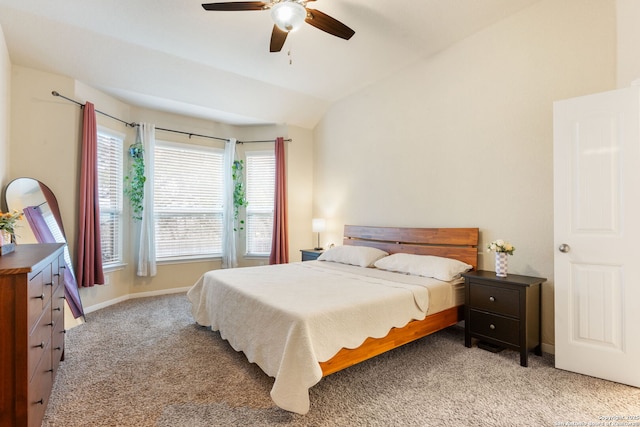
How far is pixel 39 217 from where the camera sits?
10.4 feet

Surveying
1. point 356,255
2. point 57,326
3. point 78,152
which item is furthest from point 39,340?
point 356,255

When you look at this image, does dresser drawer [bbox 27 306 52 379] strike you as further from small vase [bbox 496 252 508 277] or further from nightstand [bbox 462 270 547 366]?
small vase [bbox 496 252 508 277]

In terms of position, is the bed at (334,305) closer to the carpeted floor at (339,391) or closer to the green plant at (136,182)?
the carpeted floor at (339,391)

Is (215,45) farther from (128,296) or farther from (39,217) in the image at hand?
(128,296)

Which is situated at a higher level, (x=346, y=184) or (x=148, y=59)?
(x=148, y=59)

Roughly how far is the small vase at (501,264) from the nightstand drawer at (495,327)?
1.21 ft

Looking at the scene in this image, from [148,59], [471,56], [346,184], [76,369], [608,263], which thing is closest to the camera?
[608,263]

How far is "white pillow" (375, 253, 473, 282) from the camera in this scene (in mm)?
2921

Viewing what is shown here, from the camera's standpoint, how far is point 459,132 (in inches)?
132

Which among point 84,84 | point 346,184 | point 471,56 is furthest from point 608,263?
point 84,84

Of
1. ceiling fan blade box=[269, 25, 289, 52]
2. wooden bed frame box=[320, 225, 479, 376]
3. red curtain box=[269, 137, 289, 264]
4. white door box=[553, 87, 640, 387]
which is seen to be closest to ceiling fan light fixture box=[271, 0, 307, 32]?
ceiling fan blade box=[269, 25, 289, 52]

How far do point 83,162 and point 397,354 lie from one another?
12.9 feet

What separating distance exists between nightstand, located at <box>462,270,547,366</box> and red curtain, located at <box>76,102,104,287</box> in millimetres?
4049

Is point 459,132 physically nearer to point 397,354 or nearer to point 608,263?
point 608,263
